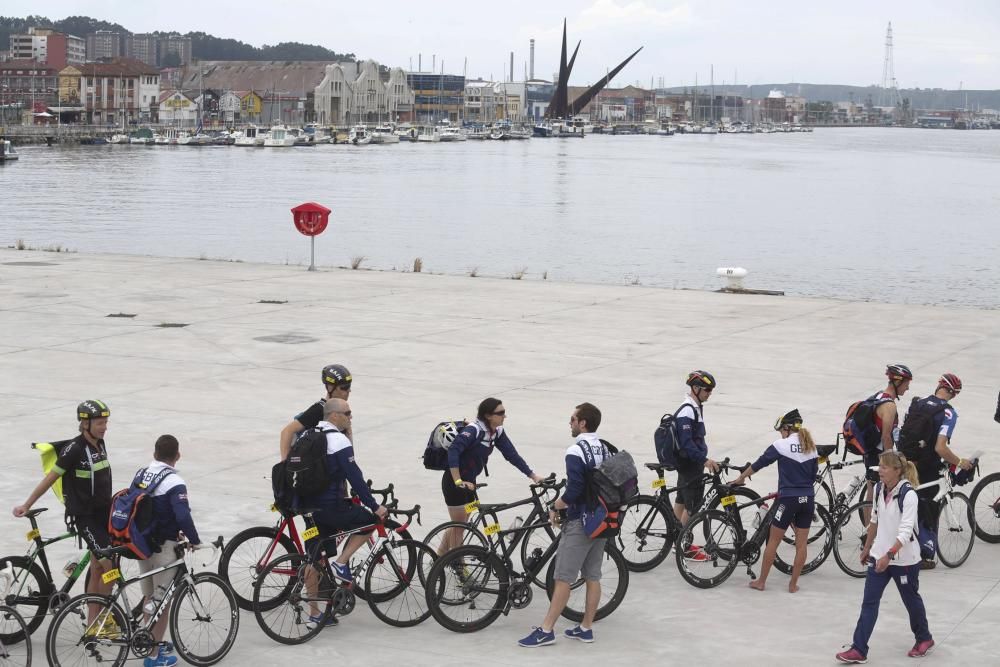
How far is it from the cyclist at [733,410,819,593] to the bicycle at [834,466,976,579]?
76 cm

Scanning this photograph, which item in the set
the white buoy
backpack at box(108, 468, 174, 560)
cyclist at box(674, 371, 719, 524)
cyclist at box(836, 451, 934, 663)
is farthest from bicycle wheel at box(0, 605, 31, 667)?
the white buoy

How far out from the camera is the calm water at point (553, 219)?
193 ft

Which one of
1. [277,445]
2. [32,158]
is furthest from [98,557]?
[32,158]

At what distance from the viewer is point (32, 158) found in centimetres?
14700

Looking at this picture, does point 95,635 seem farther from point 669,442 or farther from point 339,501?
point 669,442

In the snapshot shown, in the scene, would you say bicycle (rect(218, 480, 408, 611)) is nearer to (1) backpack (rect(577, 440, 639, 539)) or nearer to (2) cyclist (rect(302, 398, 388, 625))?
(2) cyclist (rect(302, 398, 388, 625))

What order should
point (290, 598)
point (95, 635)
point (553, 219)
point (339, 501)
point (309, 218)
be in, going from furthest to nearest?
point (553, 219), point (309, 218), point (339, 501), point (290, 598), point (95, 635)

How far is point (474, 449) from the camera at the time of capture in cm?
974

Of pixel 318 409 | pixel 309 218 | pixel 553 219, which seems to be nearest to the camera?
pixel 318 409

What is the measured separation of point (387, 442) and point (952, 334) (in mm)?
13814

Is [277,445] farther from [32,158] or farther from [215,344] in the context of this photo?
[32,158]

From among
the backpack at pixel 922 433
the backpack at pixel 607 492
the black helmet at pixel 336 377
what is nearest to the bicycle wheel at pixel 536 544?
the backpack at pixel 607 492

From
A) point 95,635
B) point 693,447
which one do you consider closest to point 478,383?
point 693,447

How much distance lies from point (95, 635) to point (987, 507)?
26.3ft
